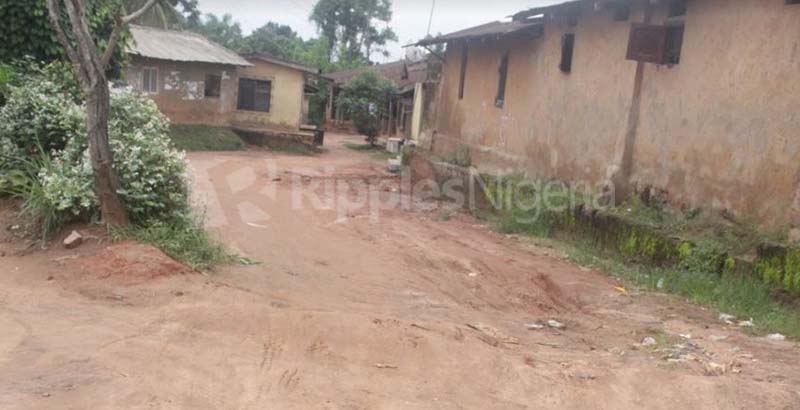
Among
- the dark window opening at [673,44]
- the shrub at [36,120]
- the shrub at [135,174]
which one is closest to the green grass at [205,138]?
the shrub at [36,120]

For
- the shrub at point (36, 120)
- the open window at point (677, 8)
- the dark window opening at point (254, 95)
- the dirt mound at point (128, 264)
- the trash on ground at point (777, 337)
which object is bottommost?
the trash on ground at point (777, 337)

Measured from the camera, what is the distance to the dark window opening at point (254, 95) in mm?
26031

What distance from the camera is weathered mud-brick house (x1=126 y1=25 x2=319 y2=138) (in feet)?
76.7

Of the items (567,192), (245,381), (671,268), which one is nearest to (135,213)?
(245,381)

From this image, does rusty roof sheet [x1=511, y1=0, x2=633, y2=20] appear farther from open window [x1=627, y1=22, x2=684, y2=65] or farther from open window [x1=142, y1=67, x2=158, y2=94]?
open window [x1=142, y1=67, x2=158, y2=94]

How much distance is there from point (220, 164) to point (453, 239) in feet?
33.7

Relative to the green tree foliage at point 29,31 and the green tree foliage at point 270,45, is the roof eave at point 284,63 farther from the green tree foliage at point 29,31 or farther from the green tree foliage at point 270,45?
the green tree foliage at point 29,31

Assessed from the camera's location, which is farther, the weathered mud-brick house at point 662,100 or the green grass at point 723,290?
the weathered mud-brick house at point 662,100

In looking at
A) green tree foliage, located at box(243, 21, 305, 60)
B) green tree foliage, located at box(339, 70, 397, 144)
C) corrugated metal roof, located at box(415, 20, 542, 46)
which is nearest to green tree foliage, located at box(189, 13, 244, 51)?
green tree foliage, located at box(243, 21, 305, 60)

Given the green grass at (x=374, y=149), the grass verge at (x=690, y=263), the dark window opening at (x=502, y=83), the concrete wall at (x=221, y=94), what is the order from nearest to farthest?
the grass verge at (x=690, y=263)
the dark window opening at (x=502, y=83)
the concrete wall at (x=221, y=94)
the green grass at (x=374, y=149)

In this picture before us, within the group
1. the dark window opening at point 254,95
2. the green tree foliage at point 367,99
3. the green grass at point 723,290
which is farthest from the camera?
the green tree foliage at point 367,99

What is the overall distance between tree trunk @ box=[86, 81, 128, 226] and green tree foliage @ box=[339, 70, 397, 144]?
22527 millimetres

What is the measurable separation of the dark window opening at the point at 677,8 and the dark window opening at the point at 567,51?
8.79ft

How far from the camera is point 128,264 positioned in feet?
21.0
